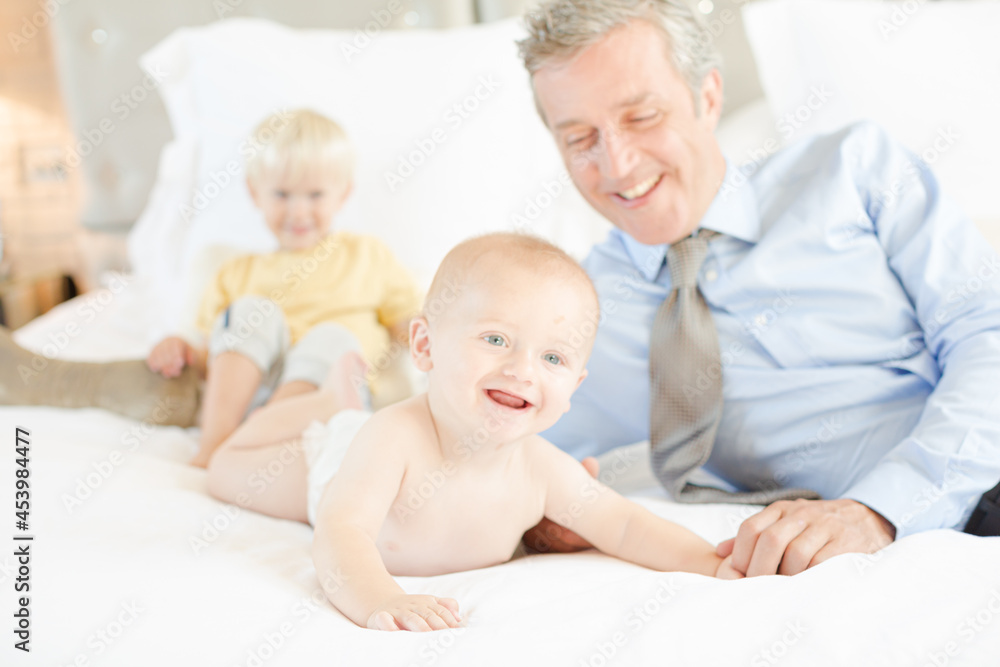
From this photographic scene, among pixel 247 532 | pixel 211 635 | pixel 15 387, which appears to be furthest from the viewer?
pixel 15 387

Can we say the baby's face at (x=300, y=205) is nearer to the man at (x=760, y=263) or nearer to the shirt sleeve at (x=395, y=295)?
the shirt sleeve at (x=395, y=295)

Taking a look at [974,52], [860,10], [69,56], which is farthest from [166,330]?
[974,52]

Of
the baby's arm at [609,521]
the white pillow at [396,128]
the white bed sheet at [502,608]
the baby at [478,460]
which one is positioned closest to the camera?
the white bed sheet at [502,608]

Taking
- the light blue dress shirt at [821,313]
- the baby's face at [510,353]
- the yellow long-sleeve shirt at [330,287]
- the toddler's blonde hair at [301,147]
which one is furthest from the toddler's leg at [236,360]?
the baby's face at [510,353]

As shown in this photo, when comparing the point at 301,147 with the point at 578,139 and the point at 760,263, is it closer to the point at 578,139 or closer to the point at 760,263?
the point at 578,139

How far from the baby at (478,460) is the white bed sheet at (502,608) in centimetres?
4

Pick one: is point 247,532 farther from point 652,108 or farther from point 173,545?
point 652,108

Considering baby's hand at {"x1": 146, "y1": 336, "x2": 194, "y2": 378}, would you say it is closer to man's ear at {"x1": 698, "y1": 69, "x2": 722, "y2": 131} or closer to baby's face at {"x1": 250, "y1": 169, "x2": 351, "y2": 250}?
baby's face at {"x1": 250, "y1": 169, "x2": 351, "y2": 250}

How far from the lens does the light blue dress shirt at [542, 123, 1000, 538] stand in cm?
120

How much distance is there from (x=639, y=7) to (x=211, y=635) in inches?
42.1

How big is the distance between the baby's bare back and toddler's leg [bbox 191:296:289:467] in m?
0.59

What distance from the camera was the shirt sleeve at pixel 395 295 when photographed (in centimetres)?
174

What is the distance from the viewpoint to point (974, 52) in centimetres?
186

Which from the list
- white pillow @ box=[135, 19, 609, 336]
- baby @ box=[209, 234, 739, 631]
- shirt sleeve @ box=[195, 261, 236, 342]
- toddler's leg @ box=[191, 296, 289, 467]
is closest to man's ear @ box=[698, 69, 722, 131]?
baby @ box=[209, 234, 739, 631]
